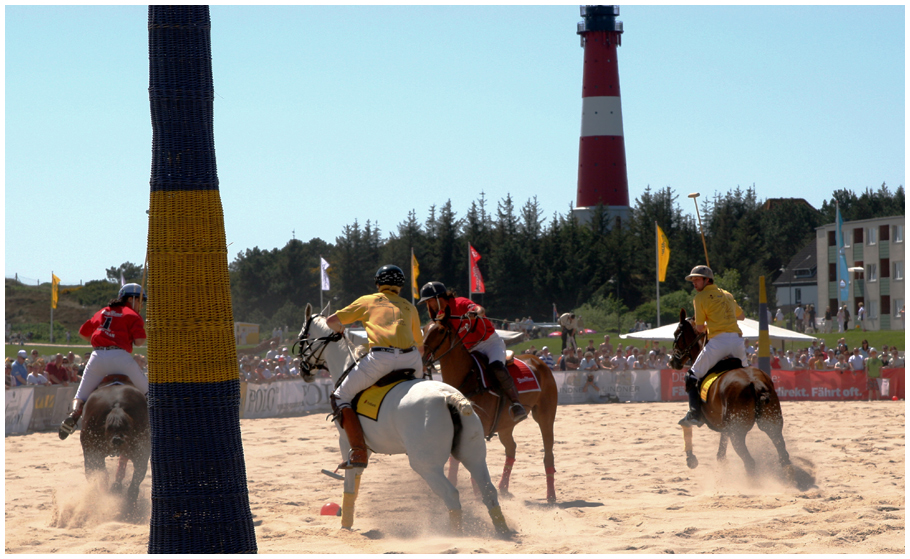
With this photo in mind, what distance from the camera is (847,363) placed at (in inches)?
919

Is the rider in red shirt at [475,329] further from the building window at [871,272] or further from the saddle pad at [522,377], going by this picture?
the building window at [871,272]

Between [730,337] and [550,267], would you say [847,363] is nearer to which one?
[730,337]

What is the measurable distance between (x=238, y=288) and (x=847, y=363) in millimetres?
60849

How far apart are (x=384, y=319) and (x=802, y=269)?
213ft

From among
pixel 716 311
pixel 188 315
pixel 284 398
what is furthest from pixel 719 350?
pixel 284 398

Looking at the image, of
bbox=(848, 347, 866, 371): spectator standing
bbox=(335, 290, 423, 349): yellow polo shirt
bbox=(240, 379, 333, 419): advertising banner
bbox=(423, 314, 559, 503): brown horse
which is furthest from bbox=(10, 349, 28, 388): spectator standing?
bbox=(848, 347, 866, 371): spectator standing

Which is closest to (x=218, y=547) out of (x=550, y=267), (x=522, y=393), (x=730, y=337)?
(x=522, y=393)

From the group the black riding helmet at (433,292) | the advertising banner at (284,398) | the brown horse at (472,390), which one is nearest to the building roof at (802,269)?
the advertising banner at (284,398)

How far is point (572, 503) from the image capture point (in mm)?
8969

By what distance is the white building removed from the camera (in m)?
53.3

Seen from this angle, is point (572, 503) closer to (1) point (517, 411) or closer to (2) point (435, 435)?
(1) point (517, 411)

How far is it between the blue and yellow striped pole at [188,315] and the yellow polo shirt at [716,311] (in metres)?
6.57

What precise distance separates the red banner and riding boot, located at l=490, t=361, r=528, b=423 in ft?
48.6

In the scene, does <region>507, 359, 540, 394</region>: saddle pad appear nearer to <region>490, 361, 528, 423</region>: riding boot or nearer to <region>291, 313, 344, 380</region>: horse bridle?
<region>490, 361, 528, 423</region>: riding boot
